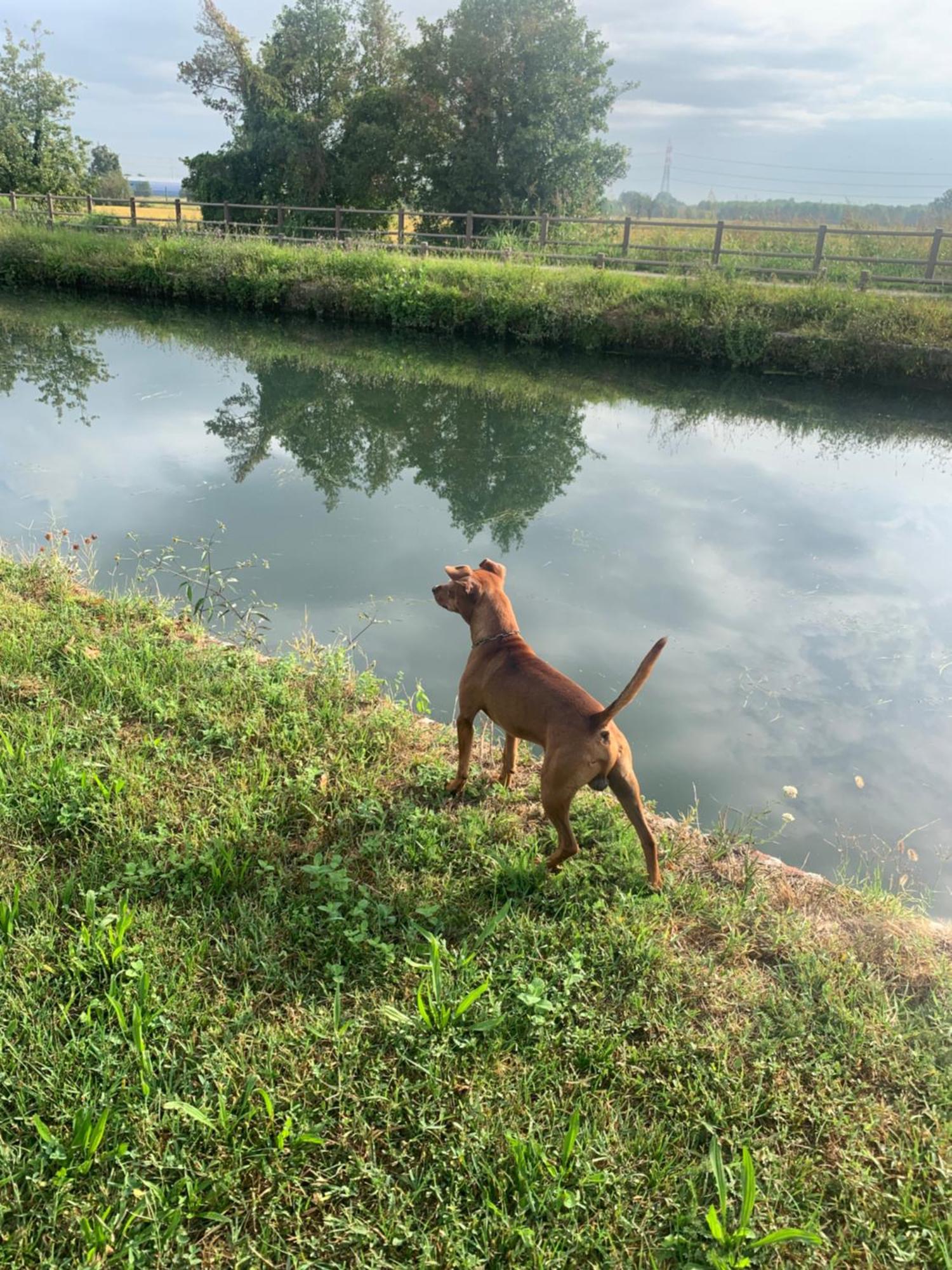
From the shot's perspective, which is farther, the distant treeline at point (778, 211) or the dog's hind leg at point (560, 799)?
the distant treeline at point (778, 211)

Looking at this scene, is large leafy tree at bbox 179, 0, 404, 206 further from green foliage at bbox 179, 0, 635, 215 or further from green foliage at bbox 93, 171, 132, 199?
green foliage at bbox 93, 171, 132, 199

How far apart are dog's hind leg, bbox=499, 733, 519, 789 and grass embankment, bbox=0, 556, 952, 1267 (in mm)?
72

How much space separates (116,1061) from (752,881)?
2.03 m

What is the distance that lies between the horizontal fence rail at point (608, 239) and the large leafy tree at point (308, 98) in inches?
69.3

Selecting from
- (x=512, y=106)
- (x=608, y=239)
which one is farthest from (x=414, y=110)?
(x=608, y=239)

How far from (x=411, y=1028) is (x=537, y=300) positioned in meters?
13.2

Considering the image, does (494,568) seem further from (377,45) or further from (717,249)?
(377,45)

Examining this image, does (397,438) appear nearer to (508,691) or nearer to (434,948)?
(508,691)

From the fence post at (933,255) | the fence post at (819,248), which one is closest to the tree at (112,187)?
the fence post at (819,248)

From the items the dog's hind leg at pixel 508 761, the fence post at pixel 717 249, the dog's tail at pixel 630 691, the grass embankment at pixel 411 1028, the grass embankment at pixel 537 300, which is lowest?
the grass embankment at pixel 411 1028

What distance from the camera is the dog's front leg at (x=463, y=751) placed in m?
3.04

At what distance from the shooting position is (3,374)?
10.9 meters

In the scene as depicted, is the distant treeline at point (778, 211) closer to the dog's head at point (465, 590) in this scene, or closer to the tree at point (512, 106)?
the tree at point (512, 106)

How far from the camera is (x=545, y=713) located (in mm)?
2656
